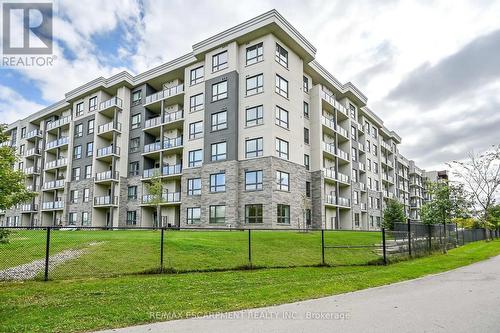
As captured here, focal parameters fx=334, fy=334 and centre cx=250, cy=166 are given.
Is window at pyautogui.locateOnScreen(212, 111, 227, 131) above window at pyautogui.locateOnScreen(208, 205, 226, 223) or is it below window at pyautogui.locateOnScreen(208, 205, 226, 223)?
above

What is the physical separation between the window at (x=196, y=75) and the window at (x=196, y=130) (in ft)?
14.3

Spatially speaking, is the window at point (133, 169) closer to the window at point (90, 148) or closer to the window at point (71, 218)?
the window at point (90, 148)

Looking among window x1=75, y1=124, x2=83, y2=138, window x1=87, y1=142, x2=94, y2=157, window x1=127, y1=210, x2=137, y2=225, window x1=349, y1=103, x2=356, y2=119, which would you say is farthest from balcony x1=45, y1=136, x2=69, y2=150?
window x1=349, y1=103, x2=356, y2=119

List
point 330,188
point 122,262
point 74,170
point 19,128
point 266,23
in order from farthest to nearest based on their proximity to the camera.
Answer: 1. point 19,128
2. point 74,170
3. point 330,188
4. point 266,23
5. point 122,262

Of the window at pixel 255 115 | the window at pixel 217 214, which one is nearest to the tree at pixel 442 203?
→ the window at pixel 255 115

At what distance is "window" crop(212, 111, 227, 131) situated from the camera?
3028 cm

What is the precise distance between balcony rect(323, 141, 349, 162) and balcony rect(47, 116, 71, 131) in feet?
111

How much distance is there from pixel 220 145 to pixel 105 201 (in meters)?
16.5

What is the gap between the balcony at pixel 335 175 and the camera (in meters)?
35.1

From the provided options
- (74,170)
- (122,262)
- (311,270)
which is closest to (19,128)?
(74,170)

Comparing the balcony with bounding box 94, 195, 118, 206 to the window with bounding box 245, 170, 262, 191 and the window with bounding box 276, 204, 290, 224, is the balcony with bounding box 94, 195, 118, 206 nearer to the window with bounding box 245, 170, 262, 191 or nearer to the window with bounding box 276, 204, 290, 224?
the window with bounding box 245, 170, 262, 191

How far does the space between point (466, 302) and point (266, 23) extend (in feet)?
85.1

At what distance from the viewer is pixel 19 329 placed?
5.66 metres

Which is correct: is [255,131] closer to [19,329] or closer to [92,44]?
[92,44]
